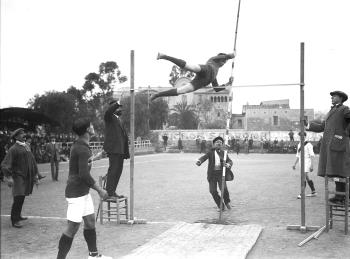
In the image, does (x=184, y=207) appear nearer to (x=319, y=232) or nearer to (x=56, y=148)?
(x=319, y=232)

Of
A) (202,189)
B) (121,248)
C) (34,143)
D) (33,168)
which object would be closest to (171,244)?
(121,248)

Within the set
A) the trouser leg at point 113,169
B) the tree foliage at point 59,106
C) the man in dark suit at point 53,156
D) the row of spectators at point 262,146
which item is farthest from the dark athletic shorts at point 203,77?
the row of spectators at point 262,146

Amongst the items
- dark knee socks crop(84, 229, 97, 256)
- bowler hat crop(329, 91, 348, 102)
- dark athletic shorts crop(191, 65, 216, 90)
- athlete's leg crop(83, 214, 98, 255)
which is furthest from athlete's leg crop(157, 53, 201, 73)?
dark knee socks crop(84, 229, 97, 256)

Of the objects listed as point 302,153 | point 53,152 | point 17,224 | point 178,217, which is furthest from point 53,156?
point 302,153

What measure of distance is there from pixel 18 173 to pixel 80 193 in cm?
351

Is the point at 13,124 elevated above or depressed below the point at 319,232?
above

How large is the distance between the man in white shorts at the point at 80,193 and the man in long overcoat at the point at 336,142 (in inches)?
165

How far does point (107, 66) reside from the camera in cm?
4962

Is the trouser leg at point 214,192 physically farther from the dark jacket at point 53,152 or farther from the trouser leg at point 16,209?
the dark jacket at point 53,152

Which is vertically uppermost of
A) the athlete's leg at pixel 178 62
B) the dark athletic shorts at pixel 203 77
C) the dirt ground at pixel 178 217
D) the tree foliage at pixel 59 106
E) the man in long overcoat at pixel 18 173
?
the tree foliage at pixel 59 106

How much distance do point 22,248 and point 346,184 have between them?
5.42 m

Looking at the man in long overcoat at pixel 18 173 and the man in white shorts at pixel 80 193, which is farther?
the man in long overcoat at pixel 18 173

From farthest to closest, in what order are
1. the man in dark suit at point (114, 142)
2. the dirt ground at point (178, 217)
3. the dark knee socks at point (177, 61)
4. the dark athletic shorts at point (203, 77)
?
the man in dark suit at point (114, 142), the dark athletic shorts at point (203, 77), the dark knee socks at point (177, 61), the dirt ground at point (178, 217)

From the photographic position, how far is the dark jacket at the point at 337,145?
7.40 m
